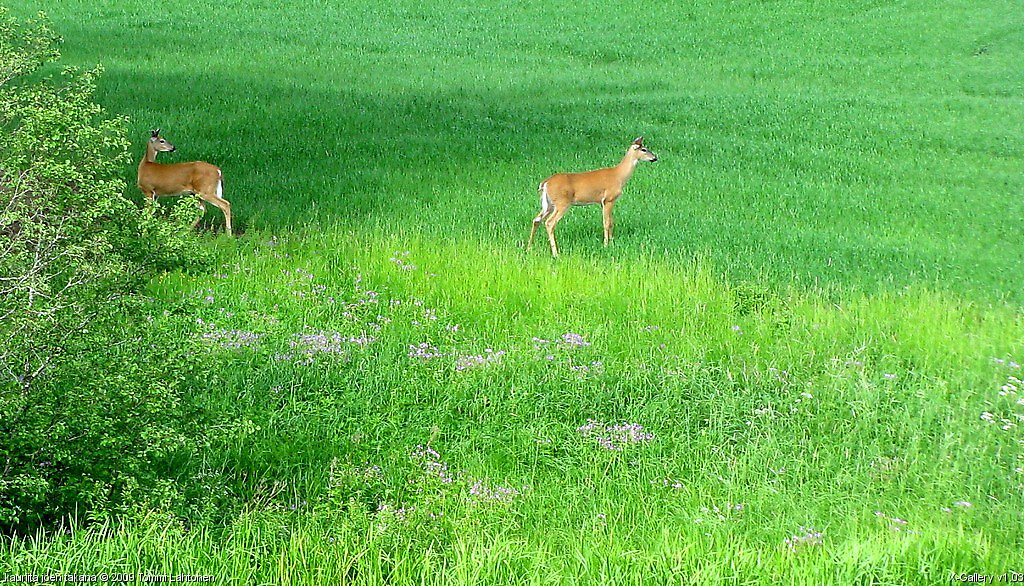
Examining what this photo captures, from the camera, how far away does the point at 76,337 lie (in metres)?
5.48

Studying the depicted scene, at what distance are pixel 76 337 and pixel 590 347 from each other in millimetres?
4289

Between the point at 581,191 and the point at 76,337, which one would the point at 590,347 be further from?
the point at 581,191

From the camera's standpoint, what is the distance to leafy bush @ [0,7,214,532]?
5.25 m

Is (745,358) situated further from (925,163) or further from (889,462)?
(925,163)

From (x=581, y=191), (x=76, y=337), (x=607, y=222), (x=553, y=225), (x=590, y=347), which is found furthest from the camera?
(x=581, y=191)

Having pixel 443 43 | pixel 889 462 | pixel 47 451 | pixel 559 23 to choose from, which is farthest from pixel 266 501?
pixel 559 23

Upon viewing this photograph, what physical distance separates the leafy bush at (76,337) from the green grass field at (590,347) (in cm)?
37

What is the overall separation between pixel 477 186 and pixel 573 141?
4.33 m

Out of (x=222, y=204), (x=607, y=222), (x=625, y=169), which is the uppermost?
(x=625, y=169)

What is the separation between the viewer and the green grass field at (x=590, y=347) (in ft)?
17.1

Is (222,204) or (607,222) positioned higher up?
(222,204)

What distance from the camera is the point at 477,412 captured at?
7.41 metres

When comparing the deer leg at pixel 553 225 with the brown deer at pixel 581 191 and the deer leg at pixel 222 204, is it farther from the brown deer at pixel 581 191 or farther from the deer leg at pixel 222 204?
the deer leg at pixel 222 204

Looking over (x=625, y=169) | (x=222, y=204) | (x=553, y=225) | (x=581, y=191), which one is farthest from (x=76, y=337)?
(x=625, y=169)
